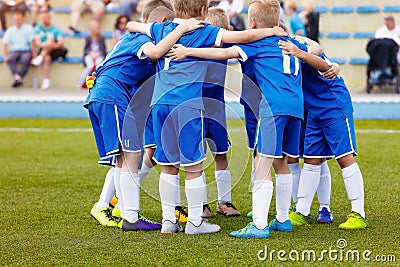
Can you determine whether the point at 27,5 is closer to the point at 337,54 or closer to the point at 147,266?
the point at 337,54

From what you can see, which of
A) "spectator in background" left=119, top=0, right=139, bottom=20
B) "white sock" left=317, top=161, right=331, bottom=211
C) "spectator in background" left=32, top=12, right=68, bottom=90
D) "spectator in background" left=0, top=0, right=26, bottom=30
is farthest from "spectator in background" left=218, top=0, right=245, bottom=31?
"white sock" left=317, top=161, right=331, bottom=211

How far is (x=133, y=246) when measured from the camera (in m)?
4.80

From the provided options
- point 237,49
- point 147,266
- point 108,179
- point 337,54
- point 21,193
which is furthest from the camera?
point 337,54

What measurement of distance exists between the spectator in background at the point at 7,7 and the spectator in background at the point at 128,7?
7.03 feet

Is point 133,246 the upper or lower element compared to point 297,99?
lower

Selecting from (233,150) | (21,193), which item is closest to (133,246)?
(233,150)

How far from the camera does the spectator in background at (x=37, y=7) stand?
16469mm

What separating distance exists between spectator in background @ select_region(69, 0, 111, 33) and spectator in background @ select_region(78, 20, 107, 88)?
1.52 ft

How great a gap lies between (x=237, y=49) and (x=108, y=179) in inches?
60.4

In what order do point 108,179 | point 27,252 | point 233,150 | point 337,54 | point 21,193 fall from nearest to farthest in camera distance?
point 27,252
point 108,179
point 233,150
point 21,193
point 337,54

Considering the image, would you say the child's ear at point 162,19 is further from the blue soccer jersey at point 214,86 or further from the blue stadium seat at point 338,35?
the blue stadium seat at point 338,35

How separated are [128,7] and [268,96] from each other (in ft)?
36.8

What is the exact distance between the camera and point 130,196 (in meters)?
5.32

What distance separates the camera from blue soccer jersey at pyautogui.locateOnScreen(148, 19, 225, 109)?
5.03 meters
